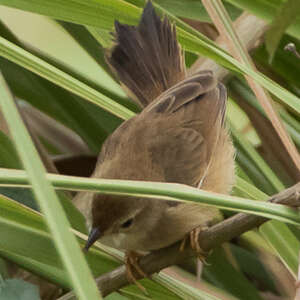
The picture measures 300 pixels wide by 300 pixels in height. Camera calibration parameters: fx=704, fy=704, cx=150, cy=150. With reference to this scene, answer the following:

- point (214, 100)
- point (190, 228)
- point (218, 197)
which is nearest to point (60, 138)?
point (214, 100)

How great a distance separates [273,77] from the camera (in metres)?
2.16

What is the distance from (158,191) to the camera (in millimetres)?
1026

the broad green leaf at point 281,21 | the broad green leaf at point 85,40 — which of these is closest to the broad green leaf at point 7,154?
the broad green leaf at point 85,40

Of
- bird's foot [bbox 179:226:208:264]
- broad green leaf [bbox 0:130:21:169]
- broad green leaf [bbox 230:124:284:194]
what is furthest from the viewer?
broad green leaf [bbox 230:124:284:194]

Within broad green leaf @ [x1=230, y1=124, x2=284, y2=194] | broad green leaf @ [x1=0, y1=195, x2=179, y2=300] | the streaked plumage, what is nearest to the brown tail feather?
the streaked plumage

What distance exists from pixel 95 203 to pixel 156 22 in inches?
20.7

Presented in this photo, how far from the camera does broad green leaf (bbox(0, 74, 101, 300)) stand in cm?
80

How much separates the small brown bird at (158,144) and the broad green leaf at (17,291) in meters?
0.28

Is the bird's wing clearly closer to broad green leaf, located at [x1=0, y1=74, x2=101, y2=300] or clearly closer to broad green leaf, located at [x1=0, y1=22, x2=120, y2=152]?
broad green leaf, located at [x1=0, y1=22, x2=120, y2=152]

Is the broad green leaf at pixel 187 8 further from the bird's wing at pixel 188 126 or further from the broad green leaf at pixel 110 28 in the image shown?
the broad green leaf at pixel 110 28

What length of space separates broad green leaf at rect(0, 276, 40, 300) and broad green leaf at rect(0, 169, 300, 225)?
11.4 inches

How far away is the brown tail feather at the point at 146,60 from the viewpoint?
1938 mm

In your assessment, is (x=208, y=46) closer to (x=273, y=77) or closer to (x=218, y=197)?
(x=218, y=197)

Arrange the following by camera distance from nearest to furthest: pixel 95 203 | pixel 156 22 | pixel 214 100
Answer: pixel 95 203 → pixel 156 22 → pixel 214 100
